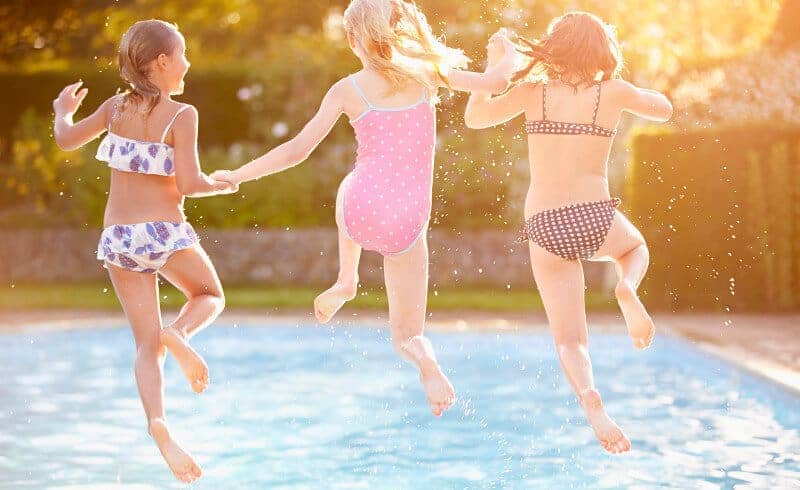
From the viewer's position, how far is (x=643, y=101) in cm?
606

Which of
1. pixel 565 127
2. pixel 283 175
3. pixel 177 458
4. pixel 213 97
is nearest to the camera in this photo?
pixel 177 458

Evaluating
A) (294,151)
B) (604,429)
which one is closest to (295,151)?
(294,151)

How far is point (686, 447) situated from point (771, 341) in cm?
363

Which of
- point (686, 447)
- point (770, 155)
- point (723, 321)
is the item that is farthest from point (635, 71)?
point (686, 447)

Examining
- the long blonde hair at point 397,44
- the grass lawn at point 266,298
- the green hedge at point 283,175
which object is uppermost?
the long blonde hair at point 397,44

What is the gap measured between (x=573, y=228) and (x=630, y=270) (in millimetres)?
320

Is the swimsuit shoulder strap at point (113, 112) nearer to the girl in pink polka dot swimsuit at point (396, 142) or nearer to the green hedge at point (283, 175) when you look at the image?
the girl in pink polka dot swimsuit at point (396, 142)

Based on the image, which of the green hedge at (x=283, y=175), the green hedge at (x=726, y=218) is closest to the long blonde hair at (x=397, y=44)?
the green hedge at (x=726, y=218)

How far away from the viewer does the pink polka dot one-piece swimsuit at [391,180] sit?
611 centimetres

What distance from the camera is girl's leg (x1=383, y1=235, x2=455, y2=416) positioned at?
6.12m

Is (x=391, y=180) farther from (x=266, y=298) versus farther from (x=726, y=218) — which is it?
(x=266, y=298)

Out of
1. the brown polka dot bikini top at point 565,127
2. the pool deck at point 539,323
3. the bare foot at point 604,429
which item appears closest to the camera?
the bare foot at point 604,429

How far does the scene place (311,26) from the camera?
27.9m

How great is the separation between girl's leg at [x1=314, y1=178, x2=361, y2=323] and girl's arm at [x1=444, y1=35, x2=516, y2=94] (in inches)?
29.2
